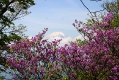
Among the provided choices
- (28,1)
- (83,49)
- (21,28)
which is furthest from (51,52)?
(21,28)

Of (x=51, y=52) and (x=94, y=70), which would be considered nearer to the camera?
(x=94, y=70)

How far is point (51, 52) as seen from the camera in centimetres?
1720

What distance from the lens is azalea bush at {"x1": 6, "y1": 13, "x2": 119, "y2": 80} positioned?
13.4 meters

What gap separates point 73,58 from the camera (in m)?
13.9

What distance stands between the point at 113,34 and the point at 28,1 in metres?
8.53

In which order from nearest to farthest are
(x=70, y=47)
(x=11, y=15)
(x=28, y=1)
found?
1. (x=70, y=47)
2. (x=28, y=1)
3. (x=11, y=15)

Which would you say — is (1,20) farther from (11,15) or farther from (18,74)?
(11,15)

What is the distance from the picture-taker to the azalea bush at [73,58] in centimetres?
1336

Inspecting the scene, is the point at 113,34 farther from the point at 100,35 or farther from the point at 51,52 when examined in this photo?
the point at 51,52

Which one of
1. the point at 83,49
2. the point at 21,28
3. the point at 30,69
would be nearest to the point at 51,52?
the point at 30,69

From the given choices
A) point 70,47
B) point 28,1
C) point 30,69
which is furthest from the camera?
point 28,1

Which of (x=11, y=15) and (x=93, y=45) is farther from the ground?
(x=11, y=15)

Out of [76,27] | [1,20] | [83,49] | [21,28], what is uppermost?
[21,28]

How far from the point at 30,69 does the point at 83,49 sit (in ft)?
15.8
